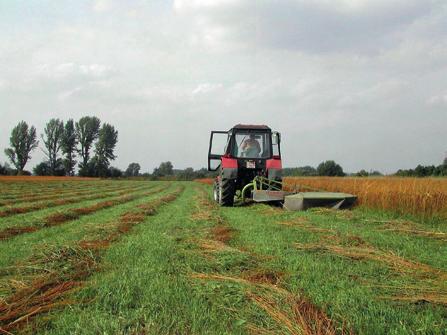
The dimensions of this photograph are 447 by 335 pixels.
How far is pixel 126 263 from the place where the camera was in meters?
4.20

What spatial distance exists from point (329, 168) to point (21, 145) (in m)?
47.5

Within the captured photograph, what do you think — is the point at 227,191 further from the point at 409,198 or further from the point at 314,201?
the point at 409,198

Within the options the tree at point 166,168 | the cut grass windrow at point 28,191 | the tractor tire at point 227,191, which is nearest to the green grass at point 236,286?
the tractor tire at point 227,191

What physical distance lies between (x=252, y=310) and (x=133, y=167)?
8380 cm

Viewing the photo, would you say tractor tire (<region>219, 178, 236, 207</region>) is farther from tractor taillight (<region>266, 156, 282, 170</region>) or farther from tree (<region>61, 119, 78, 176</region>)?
tree (<region>61, 119, 78, 176</region>)

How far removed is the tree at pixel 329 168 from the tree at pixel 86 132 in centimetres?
4129

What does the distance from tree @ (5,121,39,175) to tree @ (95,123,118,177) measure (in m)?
10.2

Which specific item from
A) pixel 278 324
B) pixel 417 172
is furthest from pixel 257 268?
pixel 417 172

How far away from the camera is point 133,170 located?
82.9 metres

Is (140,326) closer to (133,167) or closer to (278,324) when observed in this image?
(278,324)

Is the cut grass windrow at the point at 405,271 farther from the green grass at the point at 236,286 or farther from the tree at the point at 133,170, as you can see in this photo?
the tree at the point at 133,170

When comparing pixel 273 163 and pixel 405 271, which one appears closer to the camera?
pixel 405 271

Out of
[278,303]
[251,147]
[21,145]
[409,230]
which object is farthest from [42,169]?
[278,303]

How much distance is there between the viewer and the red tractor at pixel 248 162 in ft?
38.5
